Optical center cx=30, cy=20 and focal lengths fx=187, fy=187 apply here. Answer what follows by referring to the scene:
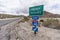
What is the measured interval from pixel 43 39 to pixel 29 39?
1.23m

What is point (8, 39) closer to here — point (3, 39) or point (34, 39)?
point (3, 39)

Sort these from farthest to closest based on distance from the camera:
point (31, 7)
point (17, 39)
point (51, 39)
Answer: point (31, 7), point (17, 39), point (51, 39)

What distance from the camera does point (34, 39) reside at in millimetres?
15305

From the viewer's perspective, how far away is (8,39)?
16.5 m

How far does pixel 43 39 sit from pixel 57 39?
3.87 feet

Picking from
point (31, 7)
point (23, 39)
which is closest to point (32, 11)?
point (31, 7)

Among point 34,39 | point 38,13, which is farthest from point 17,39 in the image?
point 38,13

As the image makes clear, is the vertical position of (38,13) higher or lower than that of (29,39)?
higher

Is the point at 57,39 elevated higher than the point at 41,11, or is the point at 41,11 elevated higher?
the point at 41,11

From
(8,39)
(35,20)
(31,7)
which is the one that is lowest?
(8,39)

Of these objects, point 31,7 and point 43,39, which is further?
point 31,7

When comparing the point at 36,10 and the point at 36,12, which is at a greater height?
the point at 36,10

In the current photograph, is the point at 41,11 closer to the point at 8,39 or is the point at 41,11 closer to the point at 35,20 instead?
the point at 35,20

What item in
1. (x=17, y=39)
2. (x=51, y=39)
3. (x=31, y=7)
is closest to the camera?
(x=51, y=39)
